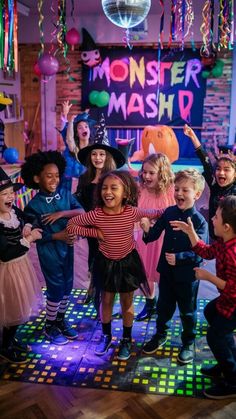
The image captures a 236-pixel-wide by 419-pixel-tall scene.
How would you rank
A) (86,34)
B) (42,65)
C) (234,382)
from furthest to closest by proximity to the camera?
(86,34) → (42,65) → (234,382)

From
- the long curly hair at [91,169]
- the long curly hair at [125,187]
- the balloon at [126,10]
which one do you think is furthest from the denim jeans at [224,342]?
the balloon at [126,10]

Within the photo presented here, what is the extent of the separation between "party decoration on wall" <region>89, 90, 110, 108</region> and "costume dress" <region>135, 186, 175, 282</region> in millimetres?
5947

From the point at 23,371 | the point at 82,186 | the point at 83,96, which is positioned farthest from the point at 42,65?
the point at 23,371

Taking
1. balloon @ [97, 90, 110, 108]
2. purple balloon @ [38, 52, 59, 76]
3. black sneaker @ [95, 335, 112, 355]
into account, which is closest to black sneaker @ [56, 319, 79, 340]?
black sneaker @ [95, 335, 112, 355]

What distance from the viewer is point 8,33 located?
11.2 ft

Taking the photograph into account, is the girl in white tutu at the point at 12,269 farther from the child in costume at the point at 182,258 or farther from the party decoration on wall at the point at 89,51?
the party decoration on wall at the point at 89,51

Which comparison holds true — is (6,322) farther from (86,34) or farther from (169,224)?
(86,34)

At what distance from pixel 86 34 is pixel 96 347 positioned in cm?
747

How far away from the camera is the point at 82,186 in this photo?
3512 millimetres

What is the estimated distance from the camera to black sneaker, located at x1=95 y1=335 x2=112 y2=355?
3.02 meters

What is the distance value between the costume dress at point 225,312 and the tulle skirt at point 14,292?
3.94 feet

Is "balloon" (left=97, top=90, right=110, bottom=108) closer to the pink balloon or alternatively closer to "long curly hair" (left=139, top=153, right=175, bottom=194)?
the pink balloon

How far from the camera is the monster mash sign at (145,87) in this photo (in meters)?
8.98

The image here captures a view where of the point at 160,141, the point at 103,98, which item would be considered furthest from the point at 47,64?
the point at 160,141
